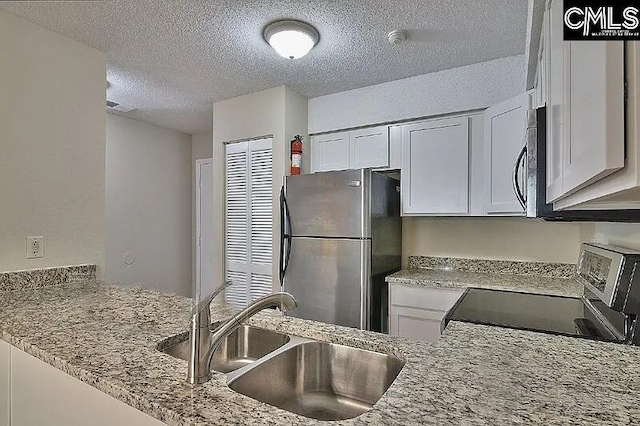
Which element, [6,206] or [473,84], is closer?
[6,206]

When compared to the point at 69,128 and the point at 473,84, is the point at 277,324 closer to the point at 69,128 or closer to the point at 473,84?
the point at 69,128

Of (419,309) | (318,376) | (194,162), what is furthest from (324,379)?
(194,162)

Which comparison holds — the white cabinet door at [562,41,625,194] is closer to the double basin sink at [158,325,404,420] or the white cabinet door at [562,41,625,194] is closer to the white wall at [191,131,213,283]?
the double basin sink at [158,325,404,420]

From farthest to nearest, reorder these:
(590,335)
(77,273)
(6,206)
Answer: (77,273) → (6,206) → (590,335)

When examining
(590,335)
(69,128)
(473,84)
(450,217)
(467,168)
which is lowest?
(590,335)

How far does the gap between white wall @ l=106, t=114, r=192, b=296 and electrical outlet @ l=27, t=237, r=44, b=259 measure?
185cm

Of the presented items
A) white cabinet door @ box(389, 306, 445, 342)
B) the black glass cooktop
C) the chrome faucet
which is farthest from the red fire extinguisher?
the chrome faucet

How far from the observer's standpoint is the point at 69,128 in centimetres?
212

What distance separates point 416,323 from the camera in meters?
2.45

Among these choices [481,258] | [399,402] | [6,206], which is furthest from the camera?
[481,258]

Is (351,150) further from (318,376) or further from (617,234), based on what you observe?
→ (318,376)

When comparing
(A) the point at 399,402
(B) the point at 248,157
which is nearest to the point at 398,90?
(B) the point at 248,157

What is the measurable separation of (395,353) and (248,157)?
253cm
